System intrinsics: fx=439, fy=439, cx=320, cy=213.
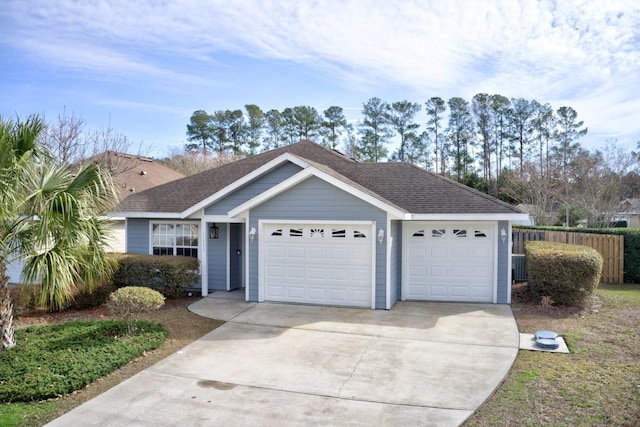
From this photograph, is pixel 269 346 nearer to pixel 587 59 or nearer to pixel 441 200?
pixel 441 200

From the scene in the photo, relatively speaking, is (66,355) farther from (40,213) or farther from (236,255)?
(236,255)

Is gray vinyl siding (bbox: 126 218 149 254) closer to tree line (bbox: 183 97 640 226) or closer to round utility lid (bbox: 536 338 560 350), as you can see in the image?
round utility lid (bbox: 536 338 560 350)

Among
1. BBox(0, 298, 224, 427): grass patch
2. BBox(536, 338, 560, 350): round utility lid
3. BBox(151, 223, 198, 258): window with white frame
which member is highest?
BBox(151, 223, 198, 258): window with white frame

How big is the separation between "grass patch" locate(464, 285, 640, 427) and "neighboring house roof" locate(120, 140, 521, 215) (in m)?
3.37

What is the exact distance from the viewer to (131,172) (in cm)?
2305

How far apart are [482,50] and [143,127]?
21894 millimetres

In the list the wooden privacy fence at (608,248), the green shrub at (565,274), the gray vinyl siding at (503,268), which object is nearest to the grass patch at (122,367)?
the gray vinyl siding at (503,268)

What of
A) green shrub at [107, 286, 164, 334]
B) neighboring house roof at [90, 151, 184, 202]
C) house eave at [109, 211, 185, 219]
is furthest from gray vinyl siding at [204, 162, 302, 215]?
neighboring house roof at [90, 151, 184, 202]

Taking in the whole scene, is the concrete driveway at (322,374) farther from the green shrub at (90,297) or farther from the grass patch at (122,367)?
the green shrub at (90,297)

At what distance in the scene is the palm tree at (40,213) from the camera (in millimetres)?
→ 7117

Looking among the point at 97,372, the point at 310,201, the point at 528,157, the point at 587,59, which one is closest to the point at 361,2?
the point at 310,201

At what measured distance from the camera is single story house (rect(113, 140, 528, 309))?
433 inches

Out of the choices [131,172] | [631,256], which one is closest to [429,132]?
[131,172]

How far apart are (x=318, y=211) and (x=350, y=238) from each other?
1066mm
